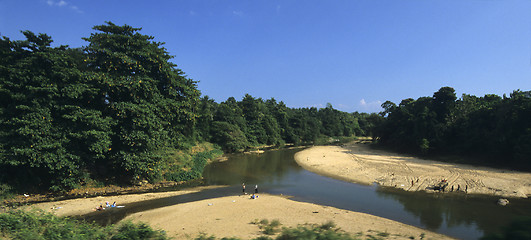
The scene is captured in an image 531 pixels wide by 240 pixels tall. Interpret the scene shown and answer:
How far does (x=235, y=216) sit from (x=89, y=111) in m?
16.1

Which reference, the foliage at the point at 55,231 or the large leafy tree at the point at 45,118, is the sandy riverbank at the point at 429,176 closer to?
the foliage at the point at 55,231

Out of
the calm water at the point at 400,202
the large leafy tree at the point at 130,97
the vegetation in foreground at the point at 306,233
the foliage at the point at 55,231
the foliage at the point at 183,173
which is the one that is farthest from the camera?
the foliage at the point at 183,173

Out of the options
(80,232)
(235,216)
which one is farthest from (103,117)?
(80,232)

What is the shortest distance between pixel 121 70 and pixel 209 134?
34.1 m

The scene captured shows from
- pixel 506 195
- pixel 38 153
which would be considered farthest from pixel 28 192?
pixel 506 195

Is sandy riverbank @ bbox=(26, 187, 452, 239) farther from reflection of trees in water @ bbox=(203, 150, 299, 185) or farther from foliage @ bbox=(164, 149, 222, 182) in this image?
reflection of trees in water @ bbox=(203, 150, 299, 185)

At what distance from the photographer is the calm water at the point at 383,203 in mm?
18234

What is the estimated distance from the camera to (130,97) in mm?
24453

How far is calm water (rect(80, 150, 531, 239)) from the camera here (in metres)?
18.2

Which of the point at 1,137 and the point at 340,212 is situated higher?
the point at 1,137

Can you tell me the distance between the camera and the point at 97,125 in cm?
2177

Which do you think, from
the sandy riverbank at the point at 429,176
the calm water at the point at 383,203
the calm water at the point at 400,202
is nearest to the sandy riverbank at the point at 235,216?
the calm water at the point at 383,203

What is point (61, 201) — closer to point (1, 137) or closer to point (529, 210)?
point (1, 137)

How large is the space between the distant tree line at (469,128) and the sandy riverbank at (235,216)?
2886 centimetres
